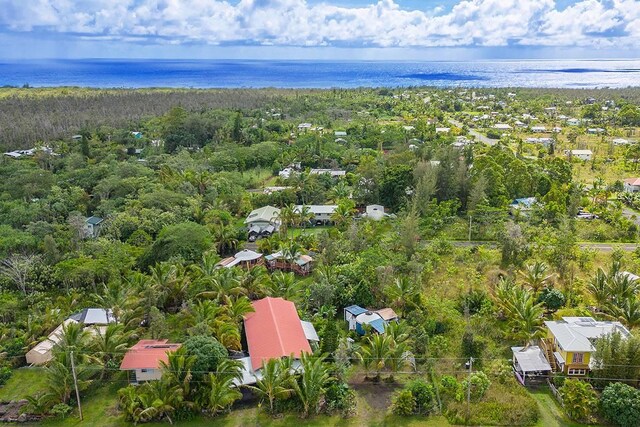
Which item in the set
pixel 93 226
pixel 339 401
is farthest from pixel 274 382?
pixel 93 226

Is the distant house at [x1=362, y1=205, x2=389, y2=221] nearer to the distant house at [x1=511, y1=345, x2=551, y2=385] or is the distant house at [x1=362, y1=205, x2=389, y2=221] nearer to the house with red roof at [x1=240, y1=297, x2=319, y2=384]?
the house with red roof at [x1=240, y1=297, x2=319, y2=384]

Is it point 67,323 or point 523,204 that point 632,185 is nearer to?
point 523,204

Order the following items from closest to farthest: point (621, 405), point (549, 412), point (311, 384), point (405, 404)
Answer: point (621, 405) → point (311, 384) → point (405, 404) → point (549, 412)

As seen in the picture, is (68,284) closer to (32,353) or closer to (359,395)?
(32,353)

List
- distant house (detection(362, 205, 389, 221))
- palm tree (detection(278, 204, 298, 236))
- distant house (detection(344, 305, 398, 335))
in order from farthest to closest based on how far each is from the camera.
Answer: distant house (detection(362, 205, 389, 221)) → palm tree (detection(278, 204, 298, 236)) → distant house (detection(344, 305, 398, 335))

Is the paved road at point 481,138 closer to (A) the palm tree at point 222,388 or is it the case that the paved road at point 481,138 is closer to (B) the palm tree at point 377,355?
(B) the palm tree at point 377,355

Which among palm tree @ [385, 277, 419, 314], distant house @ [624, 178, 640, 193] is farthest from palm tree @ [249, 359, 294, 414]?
distant house @ [624, 178, 640, 193]

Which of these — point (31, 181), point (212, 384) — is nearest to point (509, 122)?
point (31, 181)
